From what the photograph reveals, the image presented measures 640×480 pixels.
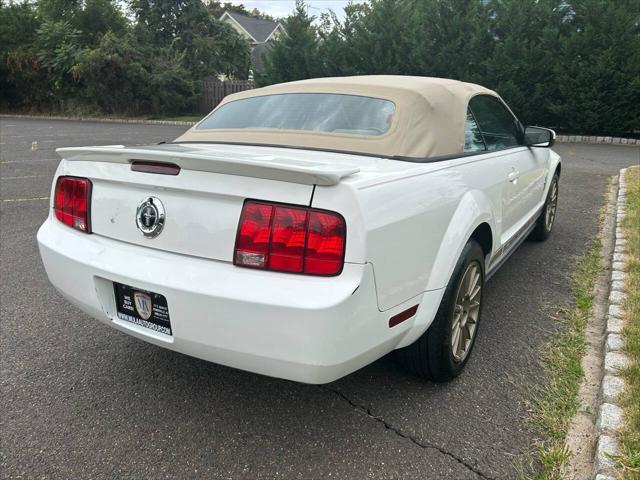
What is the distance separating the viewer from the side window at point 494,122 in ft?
11.0

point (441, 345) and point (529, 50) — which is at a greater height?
point (529, 50)

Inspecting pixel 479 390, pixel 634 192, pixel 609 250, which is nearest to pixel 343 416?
pixel 479 390

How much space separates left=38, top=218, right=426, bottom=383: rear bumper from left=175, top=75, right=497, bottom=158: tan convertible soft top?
34.5 inches

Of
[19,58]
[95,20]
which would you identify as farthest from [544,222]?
[19,58]

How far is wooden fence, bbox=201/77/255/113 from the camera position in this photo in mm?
24406

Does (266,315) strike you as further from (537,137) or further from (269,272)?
(537,137)

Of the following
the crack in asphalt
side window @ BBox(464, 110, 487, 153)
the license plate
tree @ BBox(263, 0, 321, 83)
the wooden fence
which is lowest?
the crack in asphalt

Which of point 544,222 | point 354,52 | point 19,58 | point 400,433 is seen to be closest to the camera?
point 400,433

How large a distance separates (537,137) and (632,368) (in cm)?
197

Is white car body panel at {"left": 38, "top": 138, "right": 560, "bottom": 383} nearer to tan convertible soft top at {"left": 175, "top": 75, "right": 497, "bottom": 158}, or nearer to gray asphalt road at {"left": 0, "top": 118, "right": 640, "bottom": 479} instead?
tan convertible soft top at {"left": 175, "top": 75, "right": 497, "bottom": 158}

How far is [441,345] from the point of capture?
2410 mm

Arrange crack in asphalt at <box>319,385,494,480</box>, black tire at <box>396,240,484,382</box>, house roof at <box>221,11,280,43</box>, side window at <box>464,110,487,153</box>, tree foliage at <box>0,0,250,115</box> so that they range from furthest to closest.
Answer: house roof at <box>221,11,280,43</box>, tree foliage at <box>0,0,250,115</box>, side window at <box>464,110,487,153</box>, black tire at <box>396,240,484,382</box>, crack in asphalt at <box>319,385,494,480</box>

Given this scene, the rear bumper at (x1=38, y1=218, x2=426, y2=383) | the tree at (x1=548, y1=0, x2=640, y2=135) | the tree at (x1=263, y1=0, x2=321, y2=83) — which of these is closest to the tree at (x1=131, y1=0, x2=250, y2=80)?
the tree at (x1=263, y1=0, x2=321, y2=83)

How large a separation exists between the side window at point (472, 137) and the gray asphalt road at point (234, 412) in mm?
1118
